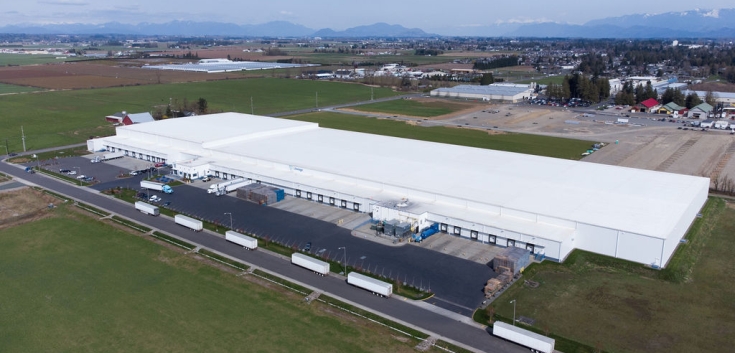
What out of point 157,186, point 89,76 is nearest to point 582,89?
point 157,186

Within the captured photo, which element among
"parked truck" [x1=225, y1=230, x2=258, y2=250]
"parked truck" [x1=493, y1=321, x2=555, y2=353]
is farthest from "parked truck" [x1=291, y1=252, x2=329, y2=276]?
"parked truck" [x1=493, y1=321, x2=555, y2=353]

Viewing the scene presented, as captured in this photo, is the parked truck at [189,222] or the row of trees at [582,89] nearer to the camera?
the parked truck at [189,222]

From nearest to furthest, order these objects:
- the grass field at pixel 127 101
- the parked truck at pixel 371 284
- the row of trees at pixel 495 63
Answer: the parked truck at pixel 371 284, the grass field at pixel 127 101, the row of trees at pixel 495 63

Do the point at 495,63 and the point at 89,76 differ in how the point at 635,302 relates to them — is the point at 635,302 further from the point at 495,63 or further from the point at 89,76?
the point at 495,63

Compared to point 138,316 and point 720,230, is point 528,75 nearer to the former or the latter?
point 720,230

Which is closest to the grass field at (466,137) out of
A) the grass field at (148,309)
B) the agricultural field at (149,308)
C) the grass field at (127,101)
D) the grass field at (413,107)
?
the grass field at (413,107)

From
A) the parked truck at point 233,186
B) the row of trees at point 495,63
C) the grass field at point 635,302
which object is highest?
the row of trees at point 495,63

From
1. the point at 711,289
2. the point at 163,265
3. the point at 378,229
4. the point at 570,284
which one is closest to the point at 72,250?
the point at 163,265

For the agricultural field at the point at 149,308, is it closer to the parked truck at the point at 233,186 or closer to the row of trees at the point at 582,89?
the parked truck at the point at 233,186
